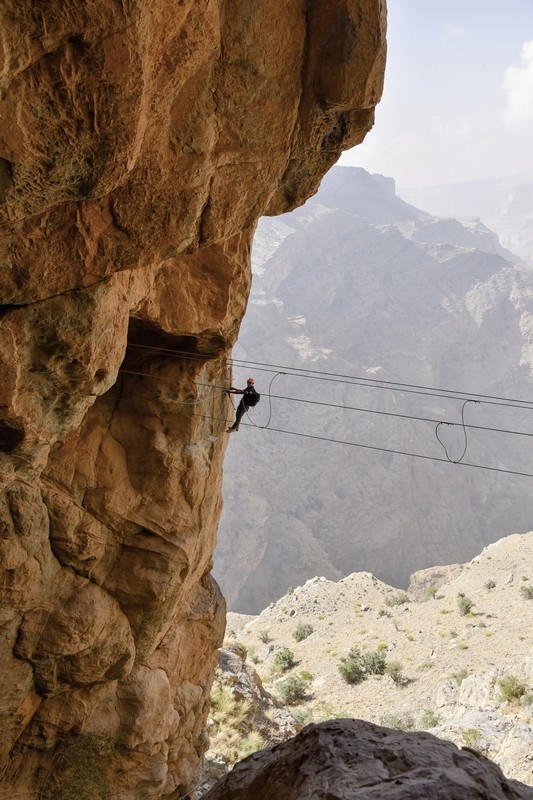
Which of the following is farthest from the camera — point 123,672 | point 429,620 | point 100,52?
point 429,620

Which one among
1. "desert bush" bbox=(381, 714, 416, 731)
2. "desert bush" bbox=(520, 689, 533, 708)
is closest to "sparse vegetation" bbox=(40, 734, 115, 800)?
"desert bush" bbox=(381, 714, 416, 731)

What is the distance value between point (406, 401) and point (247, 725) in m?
72.4

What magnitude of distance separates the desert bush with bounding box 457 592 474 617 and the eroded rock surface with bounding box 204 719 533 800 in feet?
85.0

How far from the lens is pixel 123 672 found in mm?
9516

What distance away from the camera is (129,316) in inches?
330

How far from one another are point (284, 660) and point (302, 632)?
3270 mm

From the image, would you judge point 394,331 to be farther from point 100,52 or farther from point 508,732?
point 100,52

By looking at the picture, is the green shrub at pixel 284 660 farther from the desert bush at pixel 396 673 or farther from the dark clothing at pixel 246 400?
the dark clothing at pixel 246 400

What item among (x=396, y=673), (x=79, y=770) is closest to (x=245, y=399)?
(x=79, y=770)

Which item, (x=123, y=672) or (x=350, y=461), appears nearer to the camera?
(x=123, y=672)

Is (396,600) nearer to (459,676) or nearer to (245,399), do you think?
(459,676)

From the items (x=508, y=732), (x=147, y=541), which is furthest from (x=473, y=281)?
(x=147, y=541)

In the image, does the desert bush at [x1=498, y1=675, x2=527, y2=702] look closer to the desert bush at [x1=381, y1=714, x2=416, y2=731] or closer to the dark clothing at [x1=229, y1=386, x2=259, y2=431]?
the desert bush at [x1=381, y1=714, x2=416, y2=731]

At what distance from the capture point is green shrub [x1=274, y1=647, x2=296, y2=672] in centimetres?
2705
